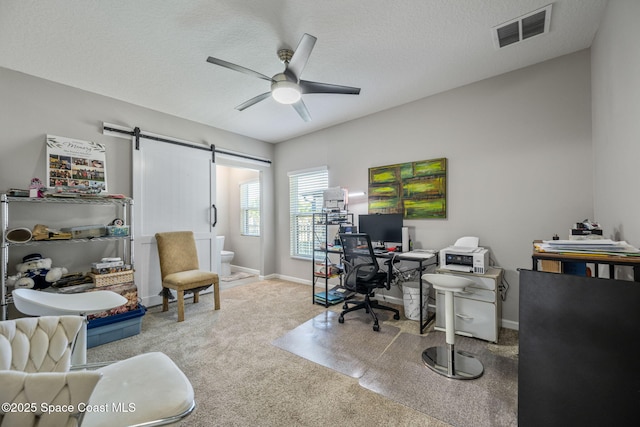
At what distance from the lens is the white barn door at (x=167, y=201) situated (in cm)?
344

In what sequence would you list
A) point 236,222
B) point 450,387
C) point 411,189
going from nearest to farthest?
point 450,387 → point 411,189 → point 236,222

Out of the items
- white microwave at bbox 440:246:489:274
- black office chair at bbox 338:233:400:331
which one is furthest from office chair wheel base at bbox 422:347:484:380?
white microwave at bbox 440:246:489:274

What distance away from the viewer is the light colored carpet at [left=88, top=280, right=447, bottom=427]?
5.24 ft

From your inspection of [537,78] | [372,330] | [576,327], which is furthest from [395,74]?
[372,330]

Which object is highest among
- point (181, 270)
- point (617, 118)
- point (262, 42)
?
point (262, 42)

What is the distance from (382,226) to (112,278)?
3.21 meters

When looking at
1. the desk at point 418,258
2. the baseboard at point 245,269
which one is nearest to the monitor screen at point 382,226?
the desk at point 418,258

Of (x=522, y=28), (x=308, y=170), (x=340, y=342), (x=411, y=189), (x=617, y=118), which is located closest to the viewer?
(x=617, y=118)

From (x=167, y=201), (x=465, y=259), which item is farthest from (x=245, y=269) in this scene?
(x=465, y=259)

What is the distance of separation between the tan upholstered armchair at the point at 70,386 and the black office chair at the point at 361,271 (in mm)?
2078

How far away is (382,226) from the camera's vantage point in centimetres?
340

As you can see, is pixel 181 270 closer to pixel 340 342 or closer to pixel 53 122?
pixel 53 122

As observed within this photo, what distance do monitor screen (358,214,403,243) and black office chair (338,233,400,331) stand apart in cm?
48

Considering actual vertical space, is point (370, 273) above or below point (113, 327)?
above
